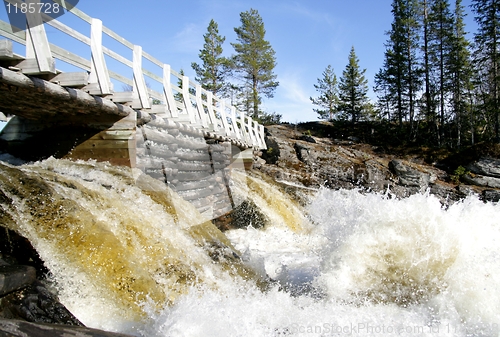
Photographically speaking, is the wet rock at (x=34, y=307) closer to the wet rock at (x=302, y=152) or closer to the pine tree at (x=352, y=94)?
the wet rock at (x=302, y=152)

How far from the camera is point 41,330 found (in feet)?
7.30

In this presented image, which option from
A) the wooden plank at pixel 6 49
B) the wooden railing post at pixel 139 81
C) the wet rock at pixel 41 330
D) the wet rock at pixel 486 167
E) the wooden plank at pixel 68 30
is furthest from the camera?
the wet rock at pixel 486 167

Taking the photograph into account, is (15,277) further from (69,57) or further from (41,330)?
(69,57)

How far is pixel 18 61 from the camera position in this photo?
14.1 feet

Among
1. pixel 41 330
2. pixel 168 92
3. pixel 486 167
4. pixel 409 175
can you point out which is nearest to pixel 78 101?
pixel 168 92

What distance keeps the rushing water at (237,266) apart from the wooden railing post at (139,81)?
1.45m

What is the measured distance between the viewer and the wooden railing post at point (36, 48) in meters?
4.22

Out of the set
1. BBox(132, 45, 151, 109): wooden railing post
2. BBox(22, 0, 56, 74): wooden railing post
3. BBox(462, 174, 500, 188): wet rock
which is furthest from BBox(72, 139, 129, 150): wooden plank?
BBox(462, 174, 500, 188): wet rock

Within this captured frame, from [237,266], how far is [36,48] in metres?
3.95

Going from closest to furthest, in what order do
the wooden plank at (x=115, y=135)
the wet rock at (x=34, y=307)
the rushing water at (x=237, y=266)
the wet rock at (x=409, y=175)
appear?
the wet rock at (x=34, y=307)
the rushing water at (x=237, y=266)
the wooden plank at (x=115, y=135)
the wet rock at (x=409, y=175)

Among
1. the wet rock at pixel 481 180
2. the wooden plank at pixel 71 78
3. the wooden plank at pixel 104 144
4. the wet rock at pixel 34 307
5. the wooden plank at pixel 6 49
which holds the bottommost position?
the wet rock at pixel 481 180

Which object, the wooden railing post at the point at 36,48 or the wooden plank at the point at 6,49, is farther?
the wooden railing post at the point at 36,48

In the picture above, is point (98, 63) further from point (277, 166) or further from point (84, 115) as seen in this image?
point (277, 166)

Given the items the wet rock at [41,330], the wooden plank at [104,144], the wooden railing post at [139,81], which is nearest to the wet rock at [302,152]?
the wooden railing post at [139,81]
